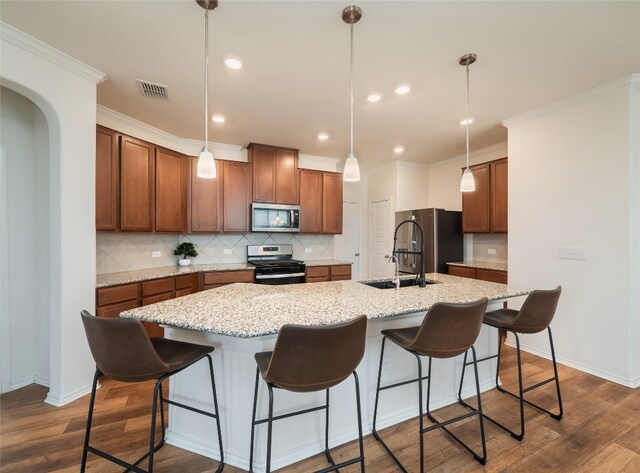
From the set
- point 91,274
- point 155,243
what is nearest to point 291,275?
point 155,243

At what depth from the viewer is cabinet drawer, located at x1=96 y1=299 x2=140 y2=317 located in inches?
98.9

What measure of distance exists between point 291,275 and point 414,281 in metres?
1.92

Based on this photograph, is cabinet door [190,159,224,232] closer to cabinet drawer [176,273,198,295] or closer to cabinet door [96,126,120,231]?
cabinet drawer [176,273,198,295]

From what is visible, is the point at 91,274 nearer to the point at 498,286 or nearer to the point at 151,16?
the point at 151,16

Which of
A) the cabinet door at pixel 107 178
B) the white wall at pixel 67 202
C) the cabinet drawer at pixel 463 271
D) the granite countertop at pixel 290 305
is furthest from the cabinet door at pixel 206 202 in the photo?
the cabinet drawer at pixel 463 271

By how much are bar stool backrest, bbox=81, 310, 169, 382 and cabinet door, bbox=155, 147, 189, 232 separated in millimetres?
2348

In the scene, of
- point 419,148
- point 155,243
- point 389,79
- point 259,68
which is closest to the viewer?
point 259,68

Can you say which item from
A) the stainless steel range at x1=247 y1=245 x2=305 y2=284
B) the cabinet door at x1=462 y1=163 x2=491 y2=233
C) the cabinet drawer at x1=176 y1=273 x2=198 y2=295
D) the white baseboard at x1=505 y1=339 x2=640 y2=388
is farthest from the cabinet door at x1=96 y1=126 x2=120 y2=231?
the white baseboard at x1=505 y1=339 x2=640 y2=388

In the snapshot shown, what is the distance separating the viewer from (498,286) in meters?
2.44

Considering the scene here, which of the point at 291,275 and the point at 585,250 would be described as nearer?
the point at 585,250

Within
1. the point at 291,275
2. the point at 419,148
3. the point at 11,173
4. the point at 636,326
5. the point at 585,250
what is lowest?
the point at 636,326

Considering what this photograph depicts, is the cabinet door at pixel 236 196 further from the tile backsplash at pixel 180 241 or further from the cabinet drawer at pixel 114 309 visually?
the cabinet drawer at pixel 114 309

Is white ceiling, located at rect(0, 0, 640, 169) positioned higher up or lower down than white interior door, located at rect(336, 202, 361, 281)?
higher up

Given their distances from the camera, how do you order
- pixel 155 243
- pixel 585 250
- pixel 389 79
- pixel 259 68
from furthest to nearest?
pixel 155 243 < pixel 585 250 < pixel 389 79 < pixel 259 68
